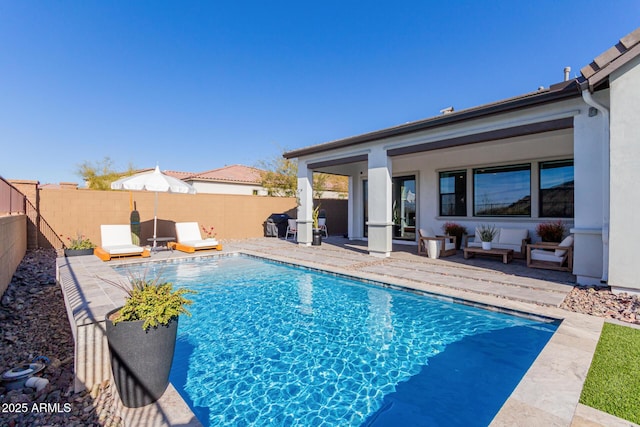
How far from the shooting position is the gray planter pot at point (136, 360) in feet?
8.11

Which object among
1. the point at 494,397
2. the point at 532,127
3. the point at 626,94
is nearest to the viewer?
the point at 494,397

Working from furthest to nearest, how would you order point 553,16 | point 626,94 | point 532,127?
point 553,16, point 532,127, point 626,94

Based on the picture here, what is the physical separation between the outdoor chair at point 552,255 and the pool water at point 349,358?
387 cm

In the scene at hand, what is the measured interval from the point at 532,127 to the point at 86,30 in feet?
45.8

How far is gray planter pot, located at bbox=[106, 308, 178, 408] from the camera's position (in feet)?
8.11

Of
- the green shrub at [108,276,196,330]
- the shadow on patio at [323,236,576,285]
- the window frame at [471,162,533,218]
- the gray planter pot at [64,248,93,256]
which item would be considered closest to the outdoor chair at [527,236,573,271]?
the shadow on patio at [323,236,576,285]

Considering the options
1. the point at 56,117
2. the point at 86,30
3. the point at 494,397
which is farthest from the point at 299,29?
the point at 494,397

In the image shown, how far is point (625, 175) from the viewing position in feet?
16.7

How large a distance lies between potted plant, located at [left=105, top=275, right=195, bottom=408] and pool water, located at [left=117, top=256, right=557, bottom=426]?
2.33 feet

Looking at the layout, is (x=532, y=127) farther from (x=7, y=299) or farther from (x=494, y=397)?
(x=7, y=299)

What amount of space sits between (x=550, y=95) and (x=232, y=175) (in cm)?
2738

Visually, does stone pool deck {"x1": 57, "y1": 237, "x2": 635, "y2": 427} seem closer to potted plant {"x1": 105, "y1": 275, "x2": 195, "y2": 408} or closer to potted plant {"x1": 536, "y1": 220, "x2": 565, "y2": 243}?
potted plant {"x1": 105, "y1": 275, "x2": 195, "y2": 408}

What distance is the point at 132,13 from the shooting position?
10.6m

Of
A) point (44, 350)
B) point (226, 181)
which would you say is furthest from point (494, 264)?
point (226, 181)
